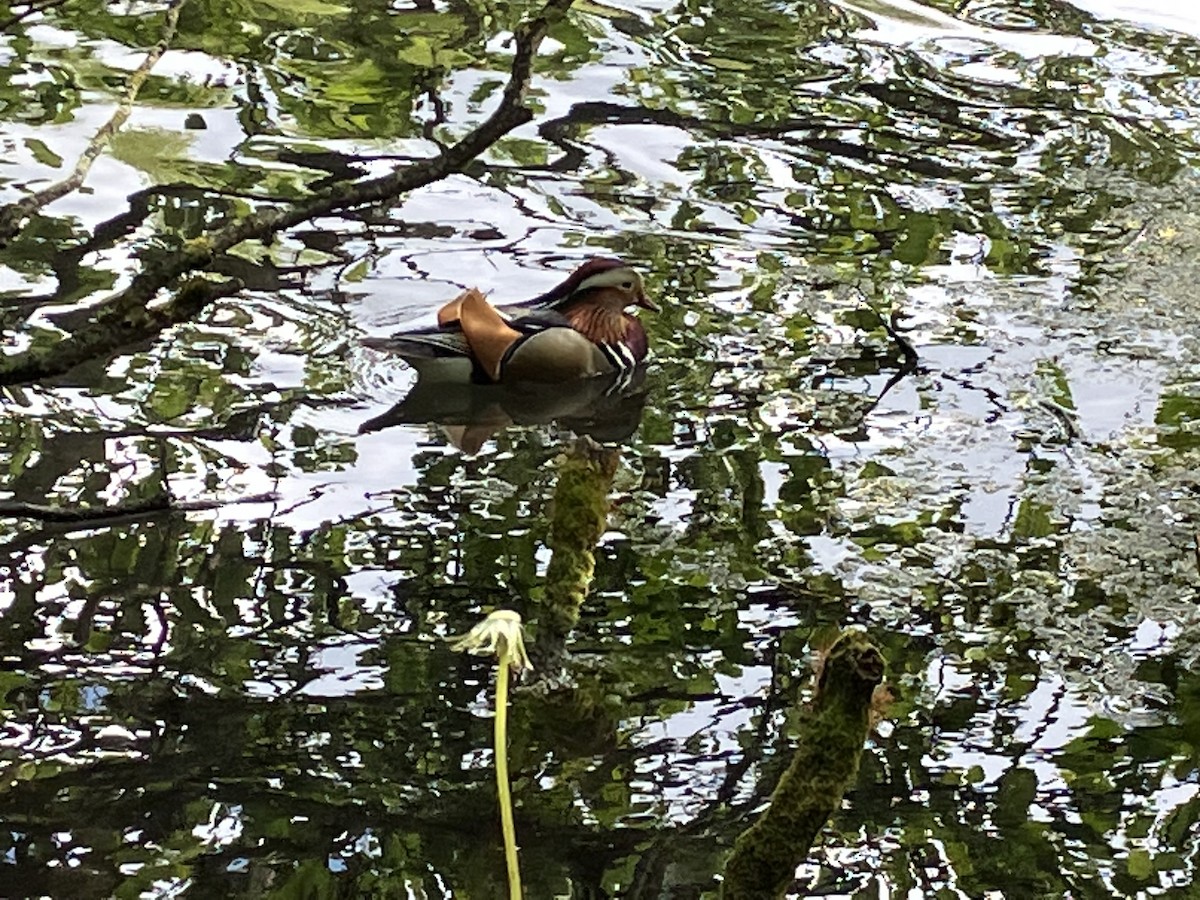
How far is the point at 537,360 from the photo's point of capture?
21.8 feet

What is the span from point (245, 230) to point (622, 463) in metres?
3.37

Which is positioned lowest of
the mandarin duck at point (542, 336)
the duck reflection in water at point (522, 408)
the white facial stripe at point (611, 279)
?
the duck reflection in water at point (522, 408)

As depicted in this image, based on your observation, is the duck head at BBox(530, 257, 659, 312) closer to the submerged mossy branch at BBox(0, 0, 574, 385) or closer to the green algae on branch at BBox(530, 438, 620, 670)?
the green algae on branch at BBox(530, 438, 620, 670)

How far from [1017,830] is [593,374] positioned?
10.2 ft

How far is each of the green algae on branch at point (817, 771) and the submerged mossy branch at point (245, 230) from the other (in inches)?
35.0

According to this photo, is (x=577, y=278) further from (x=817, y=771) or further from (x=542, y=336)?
(x=817, y=771)

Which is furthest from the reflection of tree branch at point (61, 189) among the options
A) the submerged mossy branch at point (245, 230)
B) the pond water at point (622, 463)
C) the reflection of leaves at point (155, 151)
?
the reflection of leaves at point (155, 151)

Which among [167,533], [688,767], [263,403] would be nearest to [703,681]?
[688,767]

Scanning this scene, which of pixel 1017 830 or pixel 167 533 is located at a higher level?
pixel 1017 830

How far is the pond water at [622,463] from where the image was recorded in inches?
151

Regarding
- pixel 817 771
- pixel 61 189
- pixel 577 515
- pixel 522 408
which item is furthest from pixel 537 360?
pixel 817 771

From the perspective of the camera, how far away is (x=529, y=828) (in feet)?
12.4

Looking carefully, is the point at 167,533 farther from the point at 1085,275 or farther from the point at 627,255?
the point at 1085,275

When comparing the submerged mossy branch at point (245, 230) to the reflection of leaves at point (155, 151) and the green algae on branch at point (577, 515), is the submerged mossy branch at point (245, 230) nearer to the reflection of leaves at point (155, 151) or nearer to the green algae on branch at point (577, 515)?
the green algae on branch at point (577, 515)
